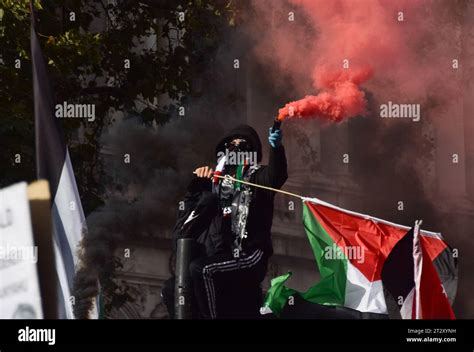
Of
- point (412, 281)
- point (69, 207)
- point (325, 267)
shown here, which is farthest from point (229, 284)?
point (412, 281)

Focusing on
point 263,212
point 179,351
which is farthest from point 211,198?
point 179,351

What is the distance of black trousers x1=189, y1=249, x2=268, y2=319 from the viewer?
18.1 metres

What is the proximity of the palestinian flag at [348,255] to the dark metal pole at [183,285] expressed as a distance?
3.76 feet

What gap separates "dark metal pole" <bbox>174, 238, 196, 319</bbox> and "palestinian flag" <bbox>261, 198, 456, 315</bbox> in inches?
45.1

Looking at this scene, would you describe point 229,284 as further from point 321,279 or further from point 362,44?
point 362,44

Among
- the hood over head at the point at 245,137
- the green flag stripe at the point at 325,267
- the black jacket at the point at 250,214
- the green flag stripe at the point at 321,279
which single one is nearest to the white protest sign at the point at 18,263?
the black jacket at the point at 250,214

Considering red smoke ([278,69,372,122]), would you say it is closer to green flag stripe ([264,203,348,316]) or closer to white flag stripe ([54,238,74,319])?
green flag stripe ([264,203,348,316])

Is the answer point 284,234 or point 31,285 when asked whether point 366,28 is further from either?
point 31,285

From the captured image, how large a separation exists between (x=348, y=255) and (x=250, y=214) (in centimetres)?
132

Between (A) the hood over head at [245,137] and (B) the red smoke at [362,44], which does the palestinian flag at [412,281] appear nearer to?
(A) the hood over head at [245,137]

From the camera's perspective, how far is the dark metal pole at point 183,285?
18.0 meters

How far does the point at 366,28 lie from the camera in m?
20.0

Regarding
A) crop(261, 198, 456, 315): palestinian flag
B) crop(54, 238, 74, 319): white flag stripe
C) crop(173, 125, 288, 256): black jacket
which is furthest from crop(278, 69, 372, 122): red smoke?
crop(54, 238, 74, 319): white flag stripe

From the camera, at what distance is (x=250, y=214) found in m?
18.6
